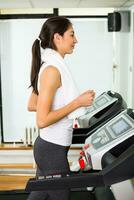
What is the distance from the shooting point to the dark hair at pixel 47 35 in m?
1.51

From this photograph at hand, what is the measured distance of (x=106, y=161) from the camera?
4.44 feet

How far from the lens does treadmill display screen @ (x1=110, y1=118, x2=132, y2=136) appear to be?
4.86 ft

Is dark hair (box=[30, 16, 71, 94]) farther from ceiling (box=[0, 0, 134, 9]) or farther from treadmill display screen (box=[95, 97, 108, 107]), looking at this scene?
ceiling (box=[0, 0, 134, 9])

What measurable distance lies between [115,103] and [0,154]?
6.44 ft

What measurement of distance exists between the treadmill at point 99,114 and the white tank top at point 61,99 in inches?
17.8

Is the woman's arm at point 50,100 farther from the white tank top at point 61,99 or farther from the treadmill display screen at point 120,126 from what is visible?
the treadmill display screen at point 120,126

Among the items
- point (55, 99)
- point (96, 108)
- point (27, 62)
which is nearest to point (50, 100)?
point (55, 99)

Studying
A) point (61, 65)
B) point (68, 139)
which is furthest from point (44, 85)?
point (68, 139)

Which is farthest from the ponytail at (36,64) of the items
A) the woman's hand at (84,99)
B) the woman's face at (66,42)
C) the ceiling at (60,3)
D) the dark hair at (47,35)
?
the ceiling at (60,3)

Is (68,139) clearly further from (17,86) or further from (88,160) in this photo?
(17,86)

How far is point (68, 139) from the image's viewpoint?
5.08 feet

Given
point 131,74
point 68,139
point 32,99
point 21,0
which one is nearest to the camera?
point 68,139

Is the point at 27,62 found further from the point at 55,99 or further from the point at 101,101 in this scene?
the point at 55,99

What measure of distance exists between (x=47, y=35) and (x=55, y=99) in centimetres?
31
